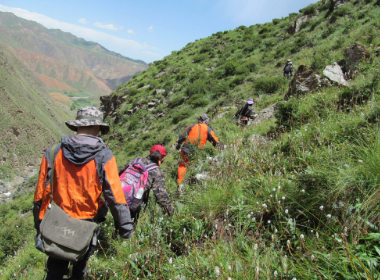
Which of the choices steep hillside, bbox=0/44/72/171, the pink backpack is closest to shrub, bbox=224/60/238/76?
the pink backpack

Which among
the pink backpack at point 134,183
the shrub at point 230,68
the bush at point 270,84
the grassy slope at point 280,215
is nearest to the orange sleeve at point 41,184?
the grassy slope at point 280,215

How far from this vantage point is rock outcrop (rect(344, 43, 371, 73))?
5928 millimetres

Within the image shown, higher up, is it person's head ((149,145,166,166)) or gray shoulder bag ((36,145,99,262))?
person's head ((149,145,166,166))

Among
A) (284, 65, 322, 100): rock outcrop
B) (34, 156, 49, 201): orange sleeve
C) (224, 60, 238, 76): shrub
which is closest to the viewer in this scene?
(34, 156, 49, 201): orange sleeve

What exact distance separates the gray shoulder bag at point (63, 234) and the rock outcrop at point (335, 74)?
6.62m

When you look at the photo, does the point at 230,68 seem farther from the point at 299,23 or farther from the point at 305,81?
the point at 305,81

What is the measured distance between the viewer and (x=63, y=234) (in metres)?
1.85

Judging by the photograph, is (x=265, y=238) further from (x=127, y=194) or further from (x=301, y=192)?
(x=127, y=194)

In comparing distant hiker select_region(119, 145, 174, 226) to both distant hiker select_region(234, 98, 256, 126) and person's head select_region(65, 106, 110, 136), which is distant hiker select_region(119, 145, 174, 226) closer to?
person's head select_region(65, 106, 110, 136)

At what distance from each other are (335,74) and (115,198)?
22.8 feet

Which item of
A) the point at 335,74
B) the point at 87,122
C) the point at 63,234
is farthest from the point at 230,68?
the point at 63,234

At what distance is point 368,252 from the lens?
1348mm

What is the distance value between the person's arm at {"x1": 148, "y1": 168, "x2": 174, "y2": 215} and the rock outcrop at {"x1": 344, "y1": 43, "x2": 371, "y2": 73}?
6.09 m

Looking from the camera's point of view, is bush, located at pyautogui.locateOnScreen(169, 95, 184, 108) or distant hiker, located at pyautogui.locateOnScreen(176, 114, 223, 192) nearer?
distant hiker, located at pyautogui.locateOnScreen(176, 114, 223, 192)
